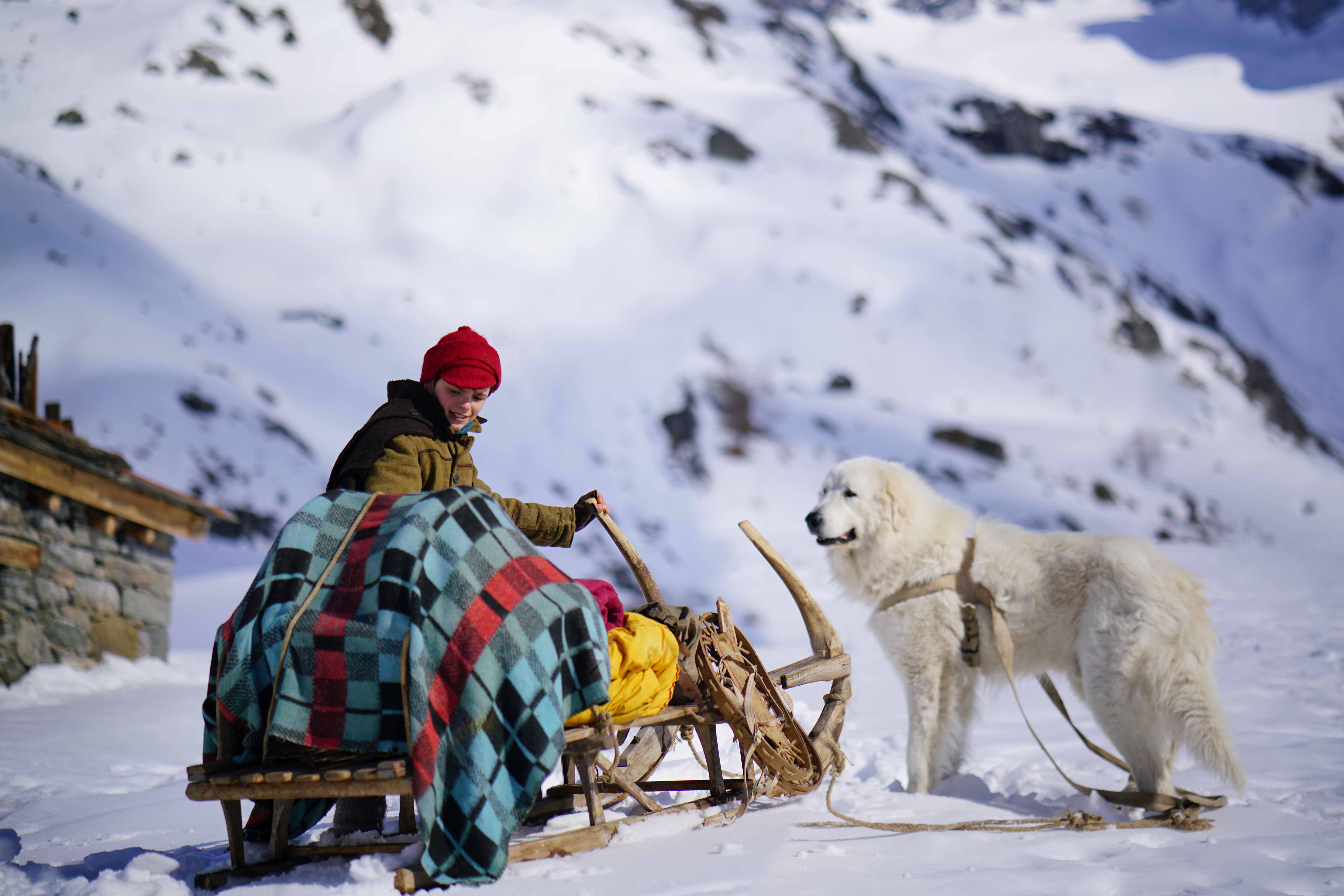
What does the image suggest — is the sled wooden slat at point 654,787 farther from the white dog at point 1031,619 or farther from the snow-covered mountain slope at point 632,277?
the snow-covered mountain slope at point 632,277

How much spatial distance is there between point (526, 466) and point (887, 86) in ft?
133

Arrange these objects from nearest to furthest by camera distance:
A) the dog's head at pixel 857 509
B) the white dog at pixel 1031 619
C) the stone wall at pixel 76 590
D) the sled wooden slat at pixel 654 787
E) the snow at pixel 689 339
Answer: the sled wooden slat at pixel 654 787 → the white dog at pixel 1031 619 → the snow at pixel 689 339 → the dog's head at pixel 857 509 → the stone wall at pixel 76 590

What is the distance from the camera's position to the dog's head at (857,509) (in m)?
4.15

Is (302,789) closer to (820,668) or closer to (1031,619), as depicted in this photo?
(820,668)

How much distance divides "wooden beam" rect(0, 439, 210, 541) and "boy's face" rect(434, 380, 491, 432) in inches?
206

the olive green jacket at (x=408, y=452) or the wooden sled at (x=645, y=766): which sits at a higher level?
the olive green jacket at (x=408, y=452)

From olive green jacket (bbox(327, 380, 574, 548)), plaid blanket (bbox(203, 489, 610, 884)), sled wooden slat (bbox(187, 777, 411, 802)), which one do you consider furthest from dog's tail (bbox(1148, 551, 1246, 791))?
sled wooden slat (bbox(187, 777, 411, 802))

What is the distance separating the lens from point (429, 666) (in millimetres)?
2145

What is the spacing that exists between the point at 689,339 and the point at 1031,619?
19.3 m

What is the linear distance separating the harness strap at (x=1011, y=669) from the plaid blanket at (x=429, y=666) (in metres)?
1.82

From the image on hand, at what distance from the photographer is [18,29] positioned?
26672mm

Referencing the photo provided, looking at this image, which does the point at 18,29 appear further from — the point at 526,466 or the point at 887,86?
the point at 887,86

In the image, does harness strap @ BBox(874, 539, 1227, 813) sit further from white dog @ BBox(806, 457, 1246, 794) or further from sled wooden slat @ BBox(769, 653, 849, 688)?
sled wooden slat @ BBox(769, 653, 849, 688)

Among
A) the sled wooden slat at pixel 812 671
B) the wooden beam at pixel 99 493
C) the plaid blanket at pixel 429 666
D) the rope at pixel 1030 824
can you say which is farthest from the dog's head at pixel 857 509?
the wooden beam at pixel 99 493
